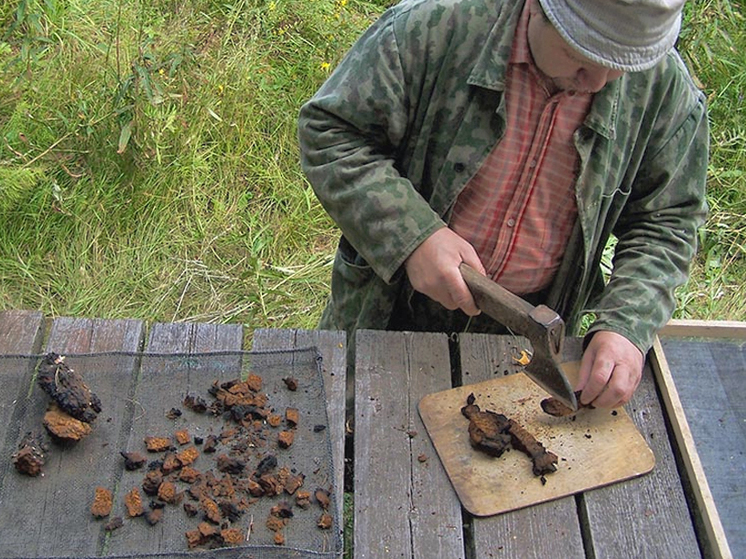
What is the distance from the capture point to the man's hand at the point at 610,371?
2.23m

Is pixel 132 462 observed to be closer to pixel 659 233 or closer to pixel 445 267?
pixel 445 267

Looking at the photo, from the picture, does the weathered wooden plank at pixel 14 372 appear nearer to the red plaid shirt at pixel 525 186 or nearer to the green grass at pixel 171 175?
the red plaid shirt at pixel 525 186

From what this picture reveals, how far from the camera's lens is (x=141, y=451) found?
2047mm

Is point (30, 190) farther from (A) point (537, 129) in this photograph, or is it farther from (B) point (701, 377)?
(B) point (701, 377)

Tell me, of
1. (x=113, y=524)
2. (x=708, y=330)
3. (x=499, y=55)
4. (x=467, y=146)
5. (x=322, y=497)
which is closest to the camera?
(x=113, y=524)

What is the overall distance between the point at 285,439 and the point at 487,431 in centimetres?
48

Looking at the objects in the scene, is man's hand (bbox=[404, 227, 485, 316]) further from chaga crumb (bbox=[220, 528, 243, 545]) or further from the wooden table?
chaga crumb (bbox=[220, 528, 243, 545])

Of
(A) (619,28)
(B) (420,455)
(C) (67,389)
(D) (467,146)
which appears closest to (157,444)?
(C) (67,389)

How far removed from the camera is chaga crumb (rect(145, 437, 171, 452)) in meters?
2.04

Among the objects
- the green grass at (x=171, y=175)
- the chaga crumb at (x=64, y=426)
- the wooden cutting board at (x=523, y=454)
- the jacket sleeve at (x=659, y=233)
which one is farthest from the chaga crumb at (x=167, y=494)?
the green grass at (x=171, y=175)

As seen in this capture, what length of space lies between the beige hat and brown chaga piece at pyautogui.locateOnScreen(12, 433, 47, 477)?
1488 millimetres

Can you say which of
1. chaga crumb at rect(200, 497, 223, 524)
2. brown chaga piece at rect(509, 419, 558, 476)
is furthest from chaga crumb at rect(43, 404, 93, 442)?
brown chaga piece at rect(509, 419, 558, 476)

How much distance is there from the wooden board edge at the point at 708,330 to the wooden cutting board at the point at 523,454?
0.58 m

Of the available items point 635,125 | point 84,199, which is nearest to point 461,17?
point 635,125
